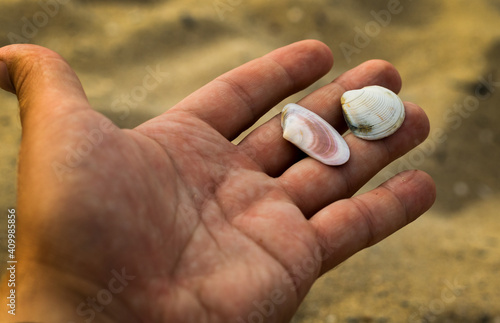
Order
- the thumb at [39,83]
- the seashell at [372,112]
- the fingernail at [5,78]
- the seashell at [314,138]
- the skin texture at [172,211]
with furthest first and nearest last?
the seashell at [372,112], the seashell at [314,138], the fingernail at [5,78], the thumb at [39,83], the skin texture at [172,211]

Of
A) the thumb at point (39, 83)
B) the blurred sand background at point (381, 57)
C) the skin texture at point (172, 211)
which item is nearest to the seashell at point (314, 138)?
the skin texture at point (172, 211)

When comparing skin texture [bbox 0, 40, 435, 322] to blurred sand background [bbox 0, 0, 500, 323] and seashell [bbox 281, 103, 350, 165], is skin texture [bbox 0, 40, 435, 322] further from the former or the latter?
blurred sand background [bbox 0, 0, 500, 323]

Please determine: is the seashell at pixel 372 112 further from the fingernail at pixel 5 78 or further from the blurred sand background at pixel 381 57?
the fingernail at pixel 5 78

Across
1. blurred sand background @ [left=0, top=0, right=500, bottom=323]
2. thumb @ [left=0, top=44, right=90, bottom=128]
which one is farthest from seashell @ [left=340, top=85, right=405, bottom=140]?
thumb @ [left=0, top=44, right=90, bottom=128]

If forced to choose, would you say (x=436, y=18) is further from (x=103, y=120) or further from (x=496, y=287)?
(x=103, y=120)

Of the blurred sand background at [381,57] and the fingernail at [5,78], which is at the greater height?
the fingernail at [5,78]

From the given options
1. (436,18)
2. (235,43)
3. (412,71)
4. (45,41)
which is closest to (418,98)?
(412,71)

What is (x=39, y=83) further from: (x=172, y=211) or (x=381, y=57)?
(x=381, y=57)
